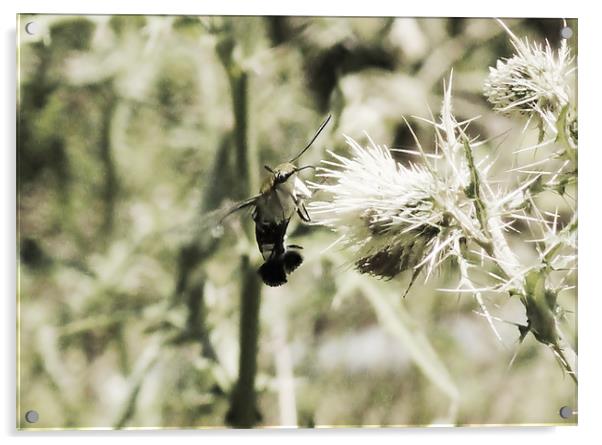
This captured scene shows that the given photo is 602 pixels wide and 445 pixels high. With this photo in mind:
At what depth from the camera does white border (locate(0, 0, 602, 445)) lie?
1.52 m

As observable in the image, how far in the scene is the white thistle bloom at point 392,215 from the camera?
1255 millimetres

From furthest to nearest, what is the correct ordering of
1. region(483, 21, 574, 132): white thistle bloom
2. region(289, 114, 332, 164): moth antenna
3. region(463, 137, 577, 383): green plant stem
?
1. region(289, 114, 332, 164): moth antenna
2. region(483, 21, 574, 132): white thistle bloom
3. region(463, 137, 577, 383): green plant stem

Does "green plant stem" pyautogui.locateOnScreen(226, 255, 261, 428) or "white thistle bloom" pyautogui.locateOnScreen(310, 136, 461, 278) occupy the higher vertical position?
"white thistle bloom" pyautogui.locateOnScreen(310, 136, 461, 278)

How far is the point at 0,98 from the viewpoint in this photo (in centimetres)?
152

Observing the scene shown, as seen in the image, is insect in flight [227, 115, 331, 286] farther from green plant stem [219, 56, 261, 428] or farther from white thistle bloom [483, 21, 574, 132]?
white thistle bloom [483, 21, 574, 132]

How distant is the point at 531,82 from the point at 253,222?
2.03 ft

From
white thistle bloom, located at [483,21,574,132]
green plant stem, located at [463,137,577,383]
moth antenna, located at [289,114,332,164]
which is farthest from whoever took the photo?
moth antenna, located at [289,114,332,164]

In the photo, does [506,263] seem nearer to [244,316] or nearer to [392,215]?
[392,215]

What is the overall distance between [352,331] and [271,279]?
20 cm

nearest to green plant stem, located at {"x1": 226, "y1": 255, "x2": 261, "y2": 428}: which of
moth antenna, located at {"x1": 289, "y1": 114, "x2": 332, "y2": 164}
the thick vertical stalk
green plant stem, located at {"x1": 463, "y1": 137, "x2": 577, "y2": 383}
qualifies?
the thick vertical stalk

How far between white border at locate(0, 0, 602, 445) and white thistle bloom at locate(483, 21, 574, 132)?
7cm
